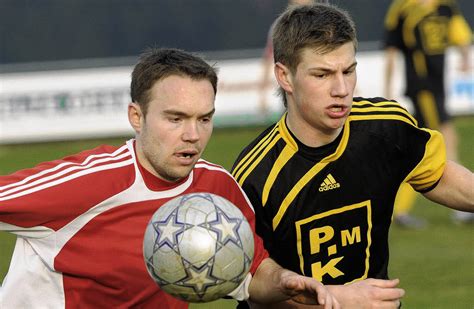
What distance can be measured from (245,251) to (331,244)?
1.02 metres

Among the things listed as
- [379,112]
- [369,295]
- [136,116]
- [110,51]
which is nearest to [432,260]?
[379,112]

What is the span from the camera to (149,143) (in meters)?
4.94

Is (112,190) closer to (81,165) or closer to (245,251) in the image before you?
(81,165)

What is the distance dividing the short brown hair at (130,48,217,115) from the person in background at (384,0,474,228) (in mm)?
6410

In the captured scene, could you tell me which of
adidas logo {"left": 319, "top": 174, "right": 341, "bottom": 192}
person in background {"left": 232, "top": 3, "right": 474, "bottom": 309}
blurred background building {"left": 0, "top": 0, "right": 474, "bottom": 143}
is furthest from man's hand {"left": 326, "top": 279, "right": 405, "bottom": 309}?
blurred background building {"left": 0, "top": 0, "right": 474, "bottom": 143}

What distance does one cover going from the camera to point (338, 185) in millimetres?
5387

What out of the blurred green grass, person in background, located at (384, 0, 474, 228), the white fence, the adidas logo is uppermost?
the adidas logo

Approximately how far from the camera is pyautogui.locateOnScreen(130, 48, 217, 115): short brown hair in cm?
496

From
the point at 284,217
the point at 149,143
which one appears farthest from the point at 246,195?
the point at 149,143

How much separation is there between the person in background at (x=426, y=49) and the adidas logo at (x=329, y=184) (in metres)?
5.83

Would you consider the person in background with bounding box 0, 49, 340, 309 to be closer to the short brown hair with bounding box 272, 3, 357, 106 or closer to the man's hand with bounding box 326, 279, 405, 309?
the man's hand with bounding box 326, 279, 405, 309

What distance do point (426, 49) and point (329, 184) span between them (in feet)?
21.3

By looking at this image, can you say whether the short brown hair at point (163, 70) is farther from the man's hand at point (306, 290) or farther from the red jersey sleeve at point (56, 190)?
the man's hand at point (306, 290)

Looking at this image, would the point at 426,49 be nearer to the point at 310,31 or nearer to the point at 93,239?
the point at 310,31
